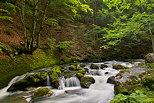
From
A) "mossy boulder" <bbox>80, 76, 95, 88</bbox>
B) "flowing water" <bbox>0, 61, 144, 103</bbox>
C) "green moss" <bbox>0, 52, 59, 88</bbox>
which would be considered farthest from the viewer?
"mossy boulder" <bbox>80, 76, 95, 88</bbox>

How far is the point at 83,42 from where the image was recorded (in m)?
15.4

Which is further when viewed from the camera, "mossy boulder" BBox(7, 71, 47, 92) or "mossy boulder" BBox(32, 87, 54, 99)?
"mossy boulder" BBox(7, 71, 47, 92)

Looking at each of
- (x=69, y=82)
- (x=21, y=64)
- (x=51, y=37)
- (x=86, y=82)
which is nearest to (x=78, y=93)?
(x=86, y=82)

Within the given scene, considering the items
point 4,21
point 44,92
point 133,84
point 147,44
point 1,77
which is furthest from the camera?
point 147,44

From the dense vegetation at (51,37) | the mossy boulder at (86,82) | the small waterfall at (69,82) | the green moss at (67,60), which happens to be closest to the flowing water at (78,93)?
the small waterfall at (69,82)

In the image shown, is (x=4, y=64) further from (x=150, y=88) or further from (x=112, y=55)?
(x=112, y=55)

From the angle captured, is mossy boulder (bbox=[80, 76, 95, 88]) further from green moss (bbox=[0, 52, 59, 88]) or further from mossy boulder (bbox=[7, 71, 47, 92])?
green moss (bbox=[0, 52, 59, 88])

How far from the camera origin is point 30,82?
Answer: 18.0ft

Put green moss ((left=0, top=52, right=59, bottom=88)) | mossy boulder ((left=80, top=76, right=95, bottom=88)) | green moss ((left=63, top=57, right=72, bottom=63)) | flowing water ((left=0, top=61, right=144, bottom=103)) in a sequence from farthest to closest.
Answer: green moss ((left=63, top=57, right=72, bottom=63)) → mossy boulder ((left=80, top=76, right=95, bottom=88)) → green moss ((left=0, top=52, right=59, bottom=88)) → flowing water ((left=0, top=61, right=144, bottom=103))

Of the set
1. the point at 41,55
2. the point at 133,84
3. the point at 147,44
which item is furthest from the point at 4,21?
the point at 147,44

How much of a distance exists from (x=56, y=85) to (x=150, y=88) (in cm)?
421

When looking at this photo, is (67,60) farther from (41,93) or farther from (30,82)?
(41,93)

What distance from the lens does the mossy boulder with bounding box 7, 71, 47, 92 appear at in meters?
5.20

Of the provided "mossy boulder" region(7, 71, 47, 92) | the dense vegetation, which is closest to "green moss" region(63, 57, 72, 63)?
the dense vegetation
